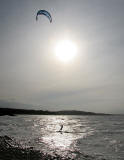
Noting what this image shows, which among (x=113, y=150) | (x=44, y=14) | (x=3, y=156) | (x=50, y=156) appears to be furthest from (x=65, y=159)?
(x=44, y=14)

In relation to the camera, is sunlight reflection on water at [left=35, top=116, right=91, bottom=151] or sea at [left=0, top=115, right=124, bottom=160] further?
sunlight reflection on water at [left=35, top=116, right=91, bottom=151]

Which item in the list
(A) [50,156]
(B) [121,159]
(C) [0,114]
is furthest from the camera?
(C) [0,114]

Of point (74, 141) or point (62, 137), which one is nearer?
point (74, 141)

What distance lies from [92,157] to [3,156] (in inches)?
281

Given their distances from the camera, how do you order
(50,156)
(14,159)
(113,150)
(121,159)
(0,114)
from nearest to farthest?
(14,159) < (50,156) < (121,159) < (113,150) < (0,114)

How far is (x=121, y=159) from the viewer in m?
20.9

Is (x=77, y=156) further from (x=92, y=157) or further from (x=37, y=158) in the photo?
(x=37, y=158)

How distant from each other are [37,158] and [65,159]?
6.62 ft

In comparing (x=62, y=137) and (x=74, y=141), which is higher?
(x=62, y=137)

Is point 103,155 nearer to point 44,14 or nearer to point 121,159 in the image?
point 121,159

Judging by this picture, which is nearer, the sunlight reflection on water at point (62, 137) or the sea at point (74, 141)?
the sea at point (74, 141)

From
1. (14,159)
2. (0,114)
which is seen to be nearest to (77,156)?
(14,159)

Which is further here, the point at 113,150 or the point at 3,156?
the point at 113,150

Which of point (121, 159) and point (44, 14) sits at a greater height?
point (44, 14)
